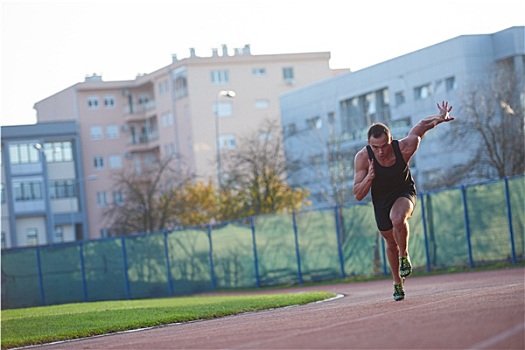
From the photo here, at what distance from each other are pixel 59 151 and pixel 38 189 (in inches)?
238

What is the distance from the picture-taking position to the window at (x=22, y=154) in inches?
3935

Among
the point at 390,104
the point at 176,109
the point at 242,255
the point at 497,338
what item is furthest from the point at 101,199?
the point at 497,338

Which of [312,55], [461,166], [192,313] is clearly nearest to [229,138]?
[312,55]

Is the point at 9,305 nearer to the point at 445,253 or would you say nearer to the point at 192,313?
the point at 445,253

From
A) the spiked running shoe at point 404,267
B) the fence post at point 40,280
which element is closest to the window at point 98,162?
the fence post at point 40,280

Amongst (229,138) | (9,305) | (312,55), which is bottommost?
(9,305)

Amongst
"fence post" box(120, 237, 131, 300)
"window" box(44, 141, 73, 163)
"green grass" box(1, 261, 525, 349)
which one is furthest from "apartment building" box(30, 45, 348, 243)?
"green grass" box(1, 261, 525, 349)

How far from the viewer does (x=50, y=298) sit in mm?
40438

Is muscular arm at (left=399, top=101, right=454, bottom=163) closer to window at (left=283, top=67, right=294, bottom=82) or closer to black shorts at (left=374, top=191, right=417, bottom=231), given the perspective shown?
black shorts at (left=374, top=191, right=417, bottom=231)

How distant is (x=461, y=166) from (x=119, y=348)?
1511 inches

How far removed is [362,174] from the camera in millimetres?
14273

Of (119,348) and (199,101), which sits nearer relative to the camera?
(119,348)

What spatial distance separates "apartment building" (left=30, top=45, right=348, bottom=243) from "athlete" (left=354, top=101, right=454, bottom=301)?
261 ft

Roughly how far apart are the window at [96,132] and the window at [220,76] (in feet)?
46.2
